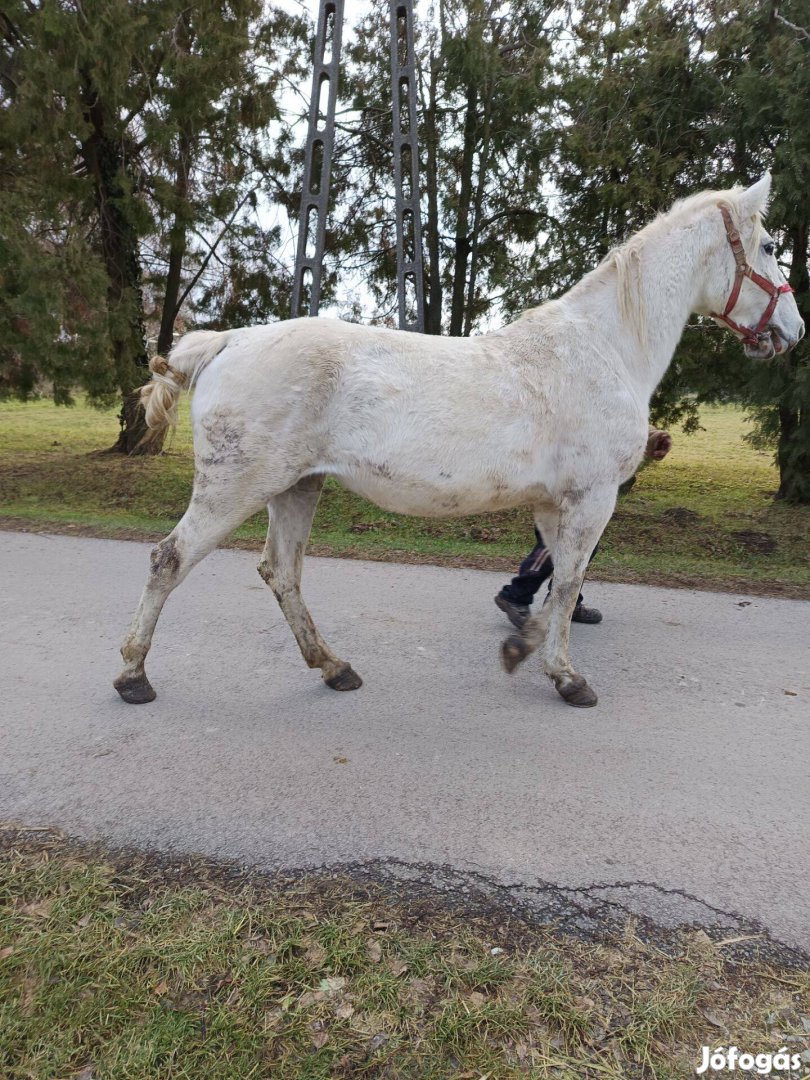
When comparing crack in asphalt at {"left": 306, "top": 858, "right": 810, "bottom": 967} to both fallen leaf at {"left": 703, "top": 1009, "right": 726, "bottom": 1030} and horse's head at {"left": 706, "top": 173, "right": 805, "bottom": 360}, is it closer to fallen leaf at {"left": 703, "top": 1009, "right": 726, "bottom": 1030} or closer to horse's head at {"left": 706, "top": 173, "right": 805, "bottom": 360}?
fallen leaf at {"left": 703, "top": 1009, "right": 726, "bottom": 1030}

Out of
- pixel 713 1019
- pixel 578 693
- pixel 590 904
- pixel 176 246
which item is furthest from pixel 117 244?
pixel 713 1019

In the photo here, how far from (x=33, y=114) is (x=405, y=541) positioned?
6970 millimetres

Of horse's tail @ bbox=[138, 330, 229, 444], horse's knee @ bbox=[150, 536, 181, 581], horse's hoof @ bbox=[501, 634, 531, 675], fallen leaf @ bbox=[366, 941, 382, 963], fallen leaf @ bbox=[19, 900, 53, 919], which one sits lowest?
fallen leaf @ bbox=[19, 900, 53, 919]

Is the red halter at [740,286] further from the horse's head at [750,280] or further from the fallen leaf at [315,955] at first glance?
the fallen leaf at [315,955]

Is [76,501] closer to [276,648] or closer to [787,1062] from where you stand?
[276,648]

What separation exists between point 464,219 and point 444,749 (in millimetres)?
8742

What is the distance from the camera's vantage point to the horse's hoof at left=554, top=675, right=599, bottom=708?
392cm

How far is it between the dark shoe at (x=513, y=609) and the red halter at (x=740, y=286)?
212cm

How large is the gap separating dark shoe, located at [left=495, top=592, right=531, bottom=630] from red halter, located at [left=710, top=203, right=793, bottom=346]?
212cm

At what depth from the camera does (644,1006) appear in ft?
6.60

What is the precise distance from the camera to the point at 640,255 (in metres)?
3.94

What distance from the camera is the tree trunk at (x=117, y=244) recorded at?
9789 millimetres

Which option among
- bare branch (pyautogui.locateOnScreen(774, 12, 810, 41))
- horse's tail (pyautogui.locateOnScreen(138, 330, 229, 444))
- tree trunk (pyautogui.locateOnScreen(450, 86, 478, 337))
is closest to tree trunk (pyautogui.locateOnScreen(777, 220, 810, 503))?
bare branch (pyautogui.locateOnScreen(774, 12, 810, 41))

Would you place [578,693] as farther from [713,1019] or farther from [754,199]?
[754,199]
